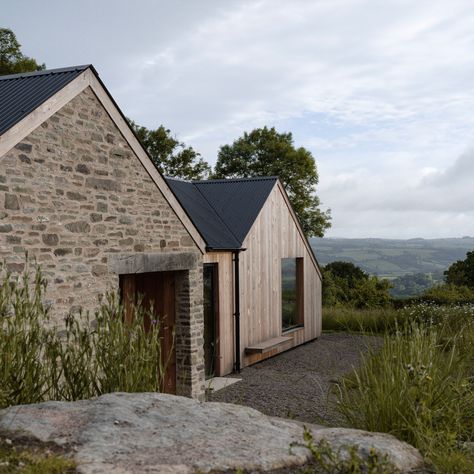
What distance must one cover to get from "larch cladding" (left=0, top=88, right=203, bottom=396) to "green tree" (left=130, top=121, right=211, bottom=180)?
2153 cm

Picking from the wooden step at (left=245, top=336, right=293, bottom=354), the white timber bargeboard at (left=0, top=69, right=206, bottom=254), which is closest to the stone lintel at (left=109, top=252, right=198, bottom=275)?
the white timber bargeboard at (left=0, top=69, right=206, bottom=254)

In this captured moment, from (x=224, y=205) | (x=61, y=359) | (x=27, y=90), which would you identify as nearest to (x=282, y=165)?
(x=224, y=205)

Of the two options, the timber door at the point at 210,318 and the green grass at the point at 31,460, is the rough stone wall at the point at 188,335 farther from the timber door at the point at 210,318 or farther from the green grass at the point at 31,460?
the green grass at the point at 31,460

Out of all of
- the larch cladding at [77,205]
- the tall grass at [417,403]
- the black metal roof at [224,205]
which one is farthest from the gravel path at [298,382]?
the black metal roof at [224,205]

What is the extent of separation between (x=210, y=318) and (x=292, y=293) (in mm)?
5028

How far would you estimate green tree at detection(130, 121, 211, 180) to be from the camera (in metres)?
30.9

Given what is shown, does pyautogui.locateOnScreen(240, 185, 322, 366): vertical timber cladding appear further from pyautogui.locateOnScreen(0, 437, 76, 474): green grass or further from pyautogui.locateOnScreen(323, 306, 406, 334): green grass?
pyautogui.locateOnScreen(0, 437, 76, 474): green grass

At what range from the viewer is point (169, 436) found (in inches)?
159

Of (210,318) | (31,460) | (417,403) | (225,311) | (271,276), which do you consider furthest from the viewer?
(271,276)

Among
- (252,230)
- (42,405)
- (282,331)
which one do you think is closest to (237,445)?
(42,405)

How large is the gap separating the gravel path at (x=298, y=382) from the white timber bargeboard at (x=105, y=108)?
3173mm

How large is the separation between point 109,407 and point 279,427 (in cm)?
128

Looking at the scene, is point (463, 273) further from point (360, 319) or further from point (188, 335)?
point (188, 335)

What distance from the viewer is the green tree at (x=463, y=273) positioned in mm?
28734
